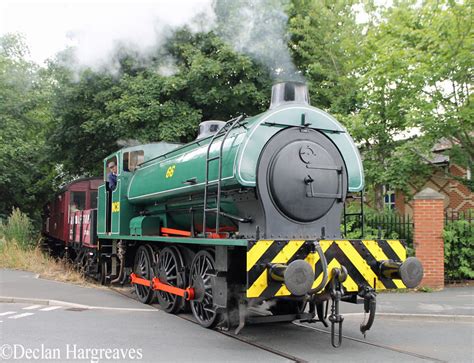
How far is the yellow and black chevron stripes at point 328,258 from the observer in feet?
18.0

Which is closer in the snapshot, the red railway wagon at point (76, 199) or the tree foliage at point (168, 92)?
the tree foliage at point (168, 92)

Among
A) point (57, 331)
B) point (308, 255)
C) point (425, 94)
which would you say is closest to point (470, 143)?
point (425, 94)

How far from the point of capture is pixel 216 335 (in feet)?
21.5

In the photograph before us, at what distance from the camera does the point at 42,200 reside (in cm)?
2805

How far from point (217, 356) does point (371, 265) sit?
2.14 metres

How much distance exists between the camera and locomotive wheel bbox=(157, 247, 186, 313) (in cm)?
786

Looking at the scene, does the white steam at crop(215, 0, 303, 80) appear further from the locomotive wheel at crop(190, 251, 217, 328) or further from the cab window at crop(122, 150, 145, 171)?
the locomotive wheel at crop(190, 251, 217, 328)

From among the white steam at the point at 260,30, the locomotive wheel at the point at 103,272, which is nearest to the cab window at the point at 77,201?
the locomotive wheel at the point at 103,272

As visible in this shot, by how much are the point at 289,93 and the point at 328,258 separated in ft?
7.23

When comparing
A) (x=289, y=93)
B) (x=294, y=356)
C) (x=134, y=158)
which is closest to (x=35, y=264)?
(x=134, y=158)

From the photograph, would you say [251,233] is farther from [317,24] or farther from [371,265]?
[317,24]

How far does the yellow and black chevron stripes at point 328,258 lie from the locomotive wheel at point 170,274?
2.54 m

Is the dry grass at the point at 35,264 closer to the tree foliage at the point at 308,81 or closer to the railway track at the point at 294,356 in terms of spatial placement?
the tree foliage at the point at 308,81

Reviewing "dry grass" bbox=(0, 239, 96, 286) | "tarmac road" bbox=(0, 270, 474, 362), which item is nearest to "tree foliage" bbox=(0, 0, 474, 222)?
"dry grass" bbox=(0, 239, 96, 286)
